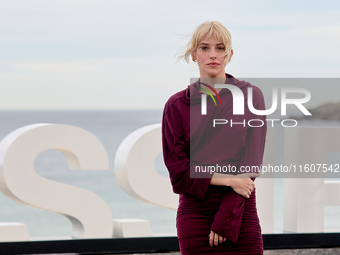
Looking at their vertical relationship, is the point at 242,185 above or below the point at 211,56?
below

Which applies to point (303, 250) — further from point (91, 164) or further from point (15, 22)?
point (15, 22)

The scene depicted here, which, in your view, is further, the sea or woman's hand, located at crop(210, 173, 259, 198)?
the sea

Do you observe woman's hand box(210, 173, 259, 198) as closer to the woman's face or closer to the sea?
the woman's face

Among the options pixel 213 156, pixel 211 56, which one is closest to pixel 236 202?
pixel 213 156

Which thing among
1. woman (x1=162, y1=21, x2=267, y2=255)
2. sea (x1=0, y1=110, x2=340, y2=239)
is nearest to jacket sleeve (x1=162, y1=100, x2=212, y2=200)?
woman (x1=162, y1=21, x2=267, y2=255)

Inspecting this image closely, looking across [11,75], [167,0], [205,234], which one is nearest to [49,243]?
[205,234]

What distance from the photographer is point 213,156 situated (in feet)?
6.64

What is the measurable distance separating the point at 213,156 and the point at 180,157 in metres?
0.11

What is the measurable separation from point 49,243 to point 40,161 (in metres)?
17.4

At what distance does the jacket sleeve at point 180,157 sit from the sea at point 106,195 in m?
7.72

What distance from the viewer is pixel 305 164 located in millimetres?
4000

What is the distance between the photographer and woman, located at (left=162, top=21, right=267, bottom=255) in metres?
1.98

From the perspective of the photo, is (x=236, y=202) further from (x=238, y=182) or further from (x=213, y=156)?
(x=213, y=156)

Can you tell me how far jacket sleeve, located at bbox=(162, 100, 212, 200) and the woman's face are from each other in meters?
0.17
